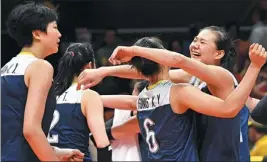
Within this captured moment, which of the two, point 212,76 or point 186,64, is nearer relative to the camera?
point 186,64

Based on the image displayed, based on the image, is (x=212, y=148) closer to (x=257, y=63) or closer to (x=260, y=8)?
(x=257, y=63)

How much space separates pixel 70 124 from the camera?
408 cm

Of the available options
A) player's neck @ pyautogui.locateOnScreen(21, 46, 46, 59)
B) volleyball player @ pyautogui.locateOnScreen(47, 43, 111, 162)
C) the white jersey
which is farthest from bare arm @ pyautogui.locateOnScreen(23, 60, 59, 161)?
the white jersey

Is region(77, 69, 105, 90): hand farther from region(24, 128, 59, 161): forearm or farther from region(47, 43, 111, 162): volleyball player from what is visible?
region(24, 128, 59, 161): forearm

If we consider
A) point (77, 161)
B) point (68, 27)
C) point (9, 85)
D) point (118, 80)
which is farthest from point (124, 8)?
point (9, 85)

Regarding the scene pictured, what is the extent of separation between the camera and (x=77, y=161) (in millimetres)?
3770

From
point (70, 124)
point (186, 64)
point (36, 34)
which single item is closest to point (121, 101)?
point (70, 124)

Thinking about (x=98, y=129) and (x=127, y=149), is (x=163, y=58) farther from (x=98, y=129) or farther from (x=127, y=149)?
(x=127, y=149)

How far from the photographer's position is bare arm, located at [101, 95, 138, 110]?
4035 mm

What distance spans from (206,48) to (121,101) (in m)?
0.71

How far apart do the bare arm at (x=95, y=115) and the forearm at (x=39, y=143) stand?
81 centimetres

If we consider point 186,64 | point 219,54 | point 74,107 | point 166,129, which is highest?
point 186,64

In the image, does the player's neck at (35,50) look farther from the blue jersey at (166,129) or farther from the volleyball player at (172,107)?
the blue jersey at (166,129)

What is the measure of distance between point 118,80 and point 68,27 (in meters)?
1.39
